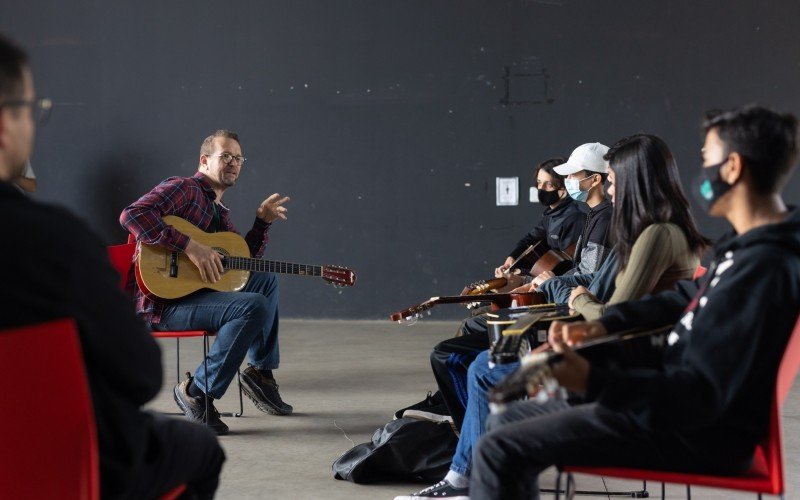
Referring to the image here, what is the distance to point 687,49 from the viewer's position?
7.41 meters

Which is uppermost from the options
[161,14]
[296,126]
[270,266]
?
[161,14]

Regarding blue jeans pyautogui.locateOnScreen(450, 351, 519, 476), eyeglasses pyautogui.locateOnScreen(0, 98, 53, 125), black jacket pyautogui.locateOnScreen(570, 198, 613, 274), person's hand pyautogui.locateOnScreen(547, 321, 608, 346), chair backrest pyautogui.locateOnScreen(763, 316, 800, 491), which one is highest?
eyeglasses pyautogui.locateOnScreen(0, 98, 53, 125)

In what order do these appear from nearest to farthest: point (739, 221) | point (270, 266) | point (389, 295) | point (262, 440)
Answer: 1. point (739, 221)
2. point (262, 440)
3. point (270, 266)
4. point (389, 295)

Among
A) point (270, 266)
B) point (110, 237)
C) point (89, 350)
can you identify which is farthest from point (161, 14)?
point (89, 350)

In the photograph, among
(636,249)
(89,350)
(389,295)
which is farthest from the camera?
(389,295)

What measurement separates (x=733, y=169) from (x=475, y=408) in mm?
1227

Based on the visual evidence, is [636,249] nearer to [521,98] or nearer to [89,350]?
[89,350]

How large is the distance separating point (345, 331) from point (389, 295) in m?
0.73

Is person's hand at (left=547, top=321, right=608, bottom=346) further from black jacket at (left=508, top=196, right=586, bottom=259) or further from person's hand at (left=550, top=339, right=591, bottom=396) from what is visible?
black jacket at (left=508, top=196, right=586, bottom=259)

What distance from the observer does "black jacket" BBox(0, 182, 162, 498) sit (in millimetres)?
1350

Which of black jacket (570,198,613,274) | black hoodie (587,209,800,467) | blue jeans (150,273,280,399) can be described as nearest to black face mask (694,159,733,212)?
black hoodie (587,209,800,467)

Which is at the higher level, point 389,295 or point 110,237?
point 110,237

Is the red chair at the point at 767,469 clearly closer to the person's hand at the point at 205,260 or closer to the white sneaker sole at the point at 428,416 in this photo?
the white sneaker sole at the point at 428,416

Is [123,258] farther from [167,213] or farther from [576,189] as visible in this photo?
[576,189]
